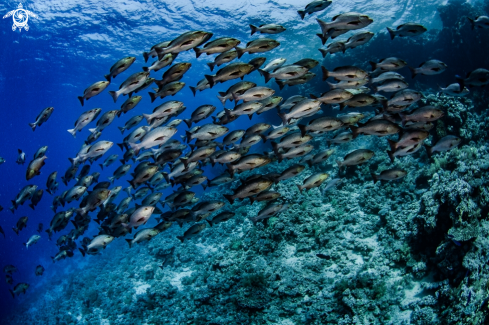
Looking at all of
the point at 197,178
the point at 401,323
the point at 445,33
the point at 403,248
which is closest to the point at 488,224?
the point at 403,248

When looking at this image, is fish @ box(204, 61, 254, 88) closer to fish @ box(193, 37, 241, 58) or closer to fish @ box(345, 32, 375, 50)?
fish @ box(193, 37, 241, 58)

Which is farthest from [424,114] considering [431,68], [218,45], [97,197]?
[97,197]

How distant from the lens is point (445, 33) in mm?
19094

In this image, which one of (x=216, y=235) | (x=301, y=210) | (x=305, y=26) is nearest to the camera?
(x=301, y=210)

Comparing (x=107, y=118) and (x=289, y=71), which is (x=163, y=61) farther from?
(x=289, y=71)

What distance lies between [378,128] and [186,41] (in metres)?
4.21

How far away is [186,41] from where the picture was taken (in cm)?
470

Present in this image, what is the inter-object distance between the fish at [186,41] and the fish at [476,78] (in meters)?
6.35

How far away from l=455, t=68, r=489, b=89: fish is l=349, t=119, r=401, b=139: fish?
10.2 feet

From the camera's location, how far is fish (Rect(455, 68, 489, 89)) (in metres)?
5.99

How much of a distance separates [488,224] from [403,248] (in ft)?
5.72

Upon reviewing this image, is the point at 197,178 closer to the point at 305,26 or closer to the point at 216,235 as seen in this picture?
the point at 216,235

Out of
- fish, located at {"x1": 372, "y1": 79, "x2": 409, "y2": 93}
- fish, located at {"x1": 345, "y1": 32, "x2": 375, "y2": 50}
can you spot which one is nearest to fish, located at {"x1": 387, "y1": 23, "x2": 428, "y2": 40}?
fish, located at {"x1": 345, "y1": 32, "x2": 375, "y2": 50}

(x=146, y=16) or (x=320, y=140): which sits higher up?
(x=146, y=16)
